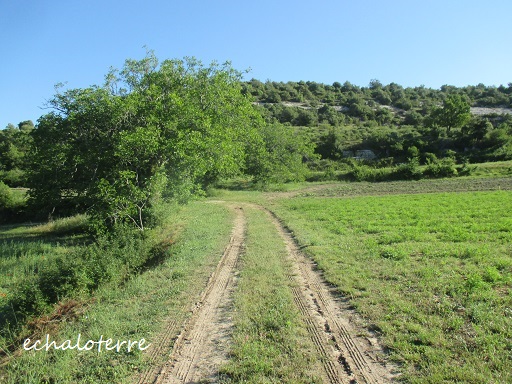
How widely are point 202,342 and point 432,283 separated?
17.6ft

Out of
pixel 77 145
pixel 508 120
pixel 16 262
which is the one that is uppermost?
pixel 508 120

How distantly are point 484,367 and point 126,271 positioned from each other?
10071 millimetres

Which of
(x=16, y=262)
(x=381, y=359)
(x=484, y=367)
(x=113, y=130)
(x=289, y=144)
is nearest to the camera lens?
(x=484, y=367)

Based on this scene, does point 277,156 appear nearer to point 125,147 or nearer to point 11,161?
point 125,147

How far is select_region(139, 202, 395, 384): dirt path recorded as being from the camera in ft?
16.4

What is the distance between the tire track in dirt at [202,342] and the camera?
5109 mm

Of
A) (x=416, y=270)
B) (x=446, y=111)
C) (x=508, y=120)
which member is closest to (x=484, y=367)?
(x=416, y=270)

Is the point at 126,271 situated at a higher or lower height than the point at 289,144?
lower

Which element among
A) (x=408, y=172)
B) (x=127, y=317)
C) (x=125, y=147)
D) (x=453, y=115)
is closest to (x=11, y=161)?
(x=125, y=147)

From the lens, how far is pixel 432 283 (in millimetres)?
7891

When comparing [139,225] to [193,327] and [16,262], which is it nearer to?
[16,262]

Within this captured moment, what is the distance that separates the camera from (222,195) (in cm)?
3731

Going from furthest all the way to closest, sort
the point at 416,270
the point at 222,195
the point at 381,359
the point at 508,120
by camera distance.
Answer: the point at 508,120 → the point at 222,195 → the point at 416,270 → the point at 381,359

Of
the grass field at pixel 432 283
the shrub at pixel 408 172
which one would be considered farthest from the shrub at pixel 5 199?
the shrub at pixel 408 172
